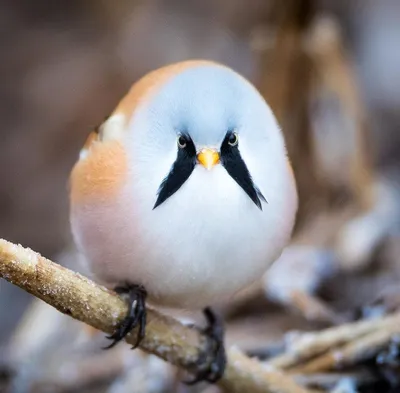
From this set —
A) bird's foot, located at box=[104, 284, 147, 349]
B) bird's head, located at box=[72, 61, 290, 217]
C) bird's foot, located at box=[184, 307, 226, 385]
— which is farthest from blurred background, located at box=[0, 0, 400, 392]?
bird's head, located at box=[72, 61, 290, 217]

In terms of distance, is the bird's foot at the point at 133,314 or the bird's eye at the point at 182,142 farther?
the bird's foot at the point at 133,314

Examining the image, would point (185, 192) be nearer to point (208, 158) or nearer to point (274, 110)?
point (208, 158)

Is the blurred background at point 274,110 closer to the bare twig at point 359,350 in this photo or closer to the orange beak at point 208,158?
the bare twig at point 359,350

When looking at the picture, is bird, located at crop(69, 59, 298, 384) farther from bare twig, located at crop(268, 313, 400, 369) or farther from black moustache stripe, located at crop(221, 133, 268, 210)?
bare twig, located at crop(268, 313, 400, 369)

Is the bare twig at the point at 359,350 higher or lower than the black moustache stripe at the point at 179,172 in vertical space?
lower

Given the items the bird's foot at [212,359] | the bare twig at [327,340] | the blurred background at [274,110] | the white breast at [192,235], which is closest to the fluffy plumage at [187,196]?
the white breast at [192,235]

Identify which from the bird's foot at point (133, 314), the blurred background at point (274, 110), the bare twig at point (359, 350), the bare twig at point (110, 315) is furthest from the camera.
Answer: the blurred background at point (274, 110)

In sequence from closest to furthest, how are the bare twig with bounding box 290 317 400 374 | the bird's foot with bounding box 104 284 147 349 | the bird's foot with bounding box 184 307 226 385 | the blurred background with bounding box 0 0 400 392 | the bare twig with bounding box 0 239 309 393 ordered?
the bare twig with bounding box 0 239 309 393, the bird's foot with bounding box 104 284 147 349, the bird's foot with bounding box 184 307 226 385, the bare twig with bounding box 290 317 400 374, the blurred background with bounding box 0 0 400 392
